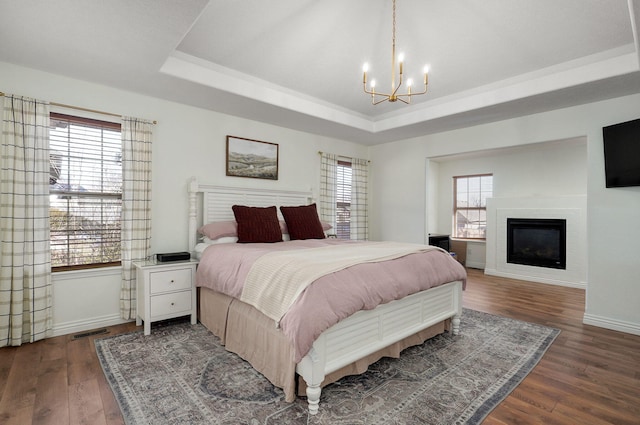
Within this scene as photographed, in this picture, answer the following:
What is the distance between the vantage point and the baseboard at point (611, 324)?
10.1ft

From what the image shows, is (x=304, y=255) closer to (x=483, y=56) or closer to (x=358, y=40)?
(x=358, y=40)

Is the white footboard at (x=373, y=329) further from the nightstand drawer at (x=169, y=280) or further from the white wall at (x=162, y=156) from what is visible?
the white wall at (x=162, y=156)

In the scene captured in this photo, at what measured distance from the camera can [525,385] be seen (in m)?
2.11

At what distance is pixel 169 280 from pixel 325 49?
262cm

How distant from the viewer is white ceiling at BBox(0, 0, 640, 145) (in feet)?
7.13

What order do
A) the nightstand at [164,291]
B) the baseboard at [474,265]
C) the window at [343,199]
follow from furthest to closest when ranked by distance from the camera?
the baseboard at [474,265], the window at [343,199], the nightstand at [164,291]

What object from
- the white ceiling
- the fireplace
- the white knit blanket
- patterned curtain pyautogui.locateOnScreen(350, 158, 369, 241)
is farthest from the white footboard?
the fireplace

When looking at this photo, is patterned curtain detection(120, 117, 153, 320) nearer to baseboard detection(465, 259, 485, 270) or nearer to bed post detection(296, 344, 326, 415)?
bed post detection(296, 344, 326, 415)

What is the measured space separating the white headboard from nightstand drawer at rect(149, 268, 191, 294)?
0.55 metres

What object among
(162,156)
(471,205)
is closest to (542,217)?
(471,205)

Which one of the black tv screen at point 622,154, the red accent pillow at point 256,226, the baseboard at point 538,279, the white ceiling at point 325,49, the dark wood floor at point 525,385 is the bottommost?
the dark wood floor at point 525,385

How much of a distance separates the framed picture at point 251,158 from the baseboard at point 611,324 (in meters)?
4.01

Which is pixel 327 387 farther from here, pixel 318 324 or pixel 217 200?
pixel 217 200

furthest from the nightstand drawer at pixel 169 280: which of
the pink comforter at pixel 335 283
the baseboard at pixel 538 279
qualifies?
the baseboard at pixel 538 279
